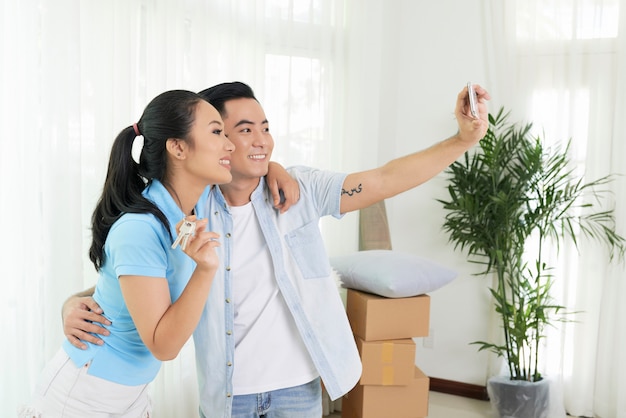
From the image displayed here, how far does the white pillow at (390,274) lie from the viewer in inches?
120

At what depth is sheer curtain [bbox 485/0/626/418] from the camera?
358 centimetres

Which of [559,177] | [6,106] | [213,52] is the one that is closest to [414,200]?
[559,177]

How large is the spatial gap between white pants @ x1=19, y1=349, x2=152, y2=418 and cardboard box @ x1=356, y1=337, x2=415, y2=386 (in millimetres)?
1823

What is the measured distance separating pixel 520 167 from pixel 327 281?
2.17m

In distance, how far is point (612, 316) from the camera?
3613 mm

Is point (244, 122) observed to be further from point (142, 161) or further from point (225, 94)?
point (142, 161)

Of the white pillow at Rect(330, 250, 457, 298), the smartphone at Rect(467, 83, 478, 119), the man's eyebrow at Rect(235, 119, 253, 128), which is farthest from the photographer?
the white pillow at Rect(330, 250, 457, 298)

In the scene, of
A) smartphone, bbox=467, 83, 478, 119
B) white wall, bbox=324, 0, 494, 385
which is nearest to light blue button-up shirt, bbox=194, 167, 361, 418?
smartphone, bbox=467, 83, 478, 119

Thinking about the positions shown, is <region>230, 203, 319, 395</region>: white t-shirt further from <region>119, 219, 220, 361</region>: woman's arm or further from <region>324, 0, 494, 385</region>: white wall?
<region>324, 0, 494, 385</region>: white wall

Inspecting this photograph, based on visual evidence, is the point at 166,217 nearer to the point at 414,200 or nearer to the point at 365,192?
the point at 365,192

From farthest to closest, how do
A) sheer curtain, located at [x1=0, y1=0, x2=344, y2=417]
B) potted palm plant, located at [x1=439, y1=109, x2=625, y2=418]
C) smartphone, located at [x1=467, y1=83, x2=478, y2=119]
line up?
potted palm plant, located at [x1=439, y1=109, x2=625, y2=418] → sheer curtain, located at [x1=0, y1=0, x2=344, y2=417] → smartphone, located at [x1=467, y1=83, x2=478, y2=119]

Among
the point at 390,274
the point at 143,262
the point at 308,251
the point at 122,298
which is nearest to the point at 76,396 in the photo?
the point at 122,298

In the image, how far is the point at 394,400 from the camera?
3121mm

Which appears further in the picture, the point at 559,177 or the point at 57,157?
the point at 559,177
